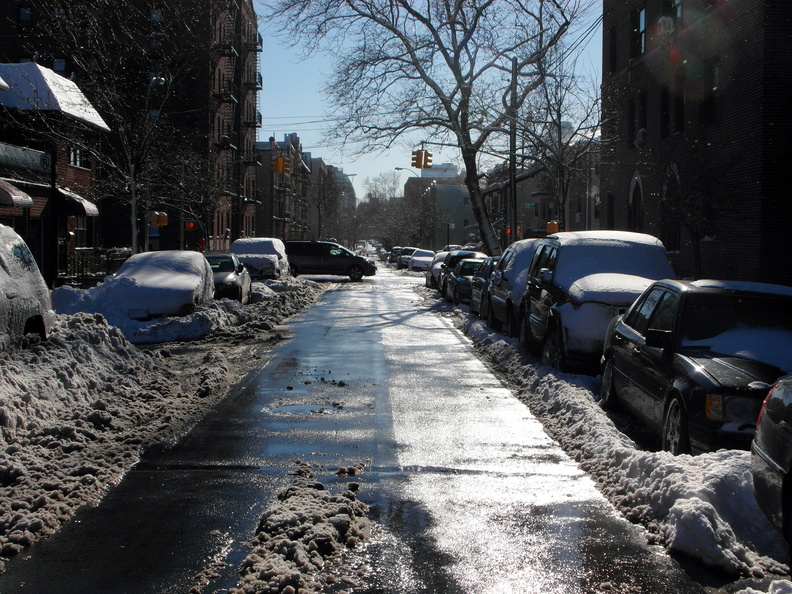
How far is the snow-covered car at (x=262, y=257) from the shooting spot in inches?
1245

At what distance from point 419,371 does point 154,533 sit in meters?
7.29

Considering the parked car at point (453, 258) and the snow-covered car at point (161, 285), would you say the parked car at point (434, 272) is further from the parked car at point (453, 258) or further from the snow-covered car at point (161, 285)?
the snow-covered car at point (161, 285)

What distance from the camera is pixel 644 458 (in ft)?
20.4

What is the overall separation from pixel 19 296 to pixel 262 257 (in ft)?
74.3

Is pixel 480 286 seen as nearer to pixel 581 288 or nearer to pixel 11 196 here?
pixel 581 288

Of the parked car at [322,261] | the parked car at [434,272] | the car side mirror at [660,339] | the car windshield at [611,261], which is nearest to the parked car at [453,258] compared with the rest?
the parked car at [434,272]

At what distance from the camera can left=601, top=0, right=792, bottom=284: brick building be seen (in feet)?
67.1

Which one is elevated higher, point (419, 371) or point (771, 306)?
point (771, 306)

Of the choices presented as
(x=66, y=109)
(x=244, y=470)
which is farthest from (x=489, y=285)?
(x=66, y=109)

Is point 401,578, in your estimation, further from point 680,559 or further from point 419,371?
point 419,371

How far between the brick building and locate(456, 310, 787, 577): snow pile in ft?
45.7

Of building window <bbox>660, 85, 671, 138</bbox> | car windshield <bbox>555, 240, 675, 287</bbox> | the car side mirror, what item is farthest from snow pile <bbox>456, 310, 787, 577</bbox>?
building window <bbox>660, 85, 671, 138</bbox>

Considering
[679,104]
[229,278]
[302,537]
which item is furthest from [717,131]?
[302,537]

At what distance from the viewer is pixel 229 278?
21.9 m
